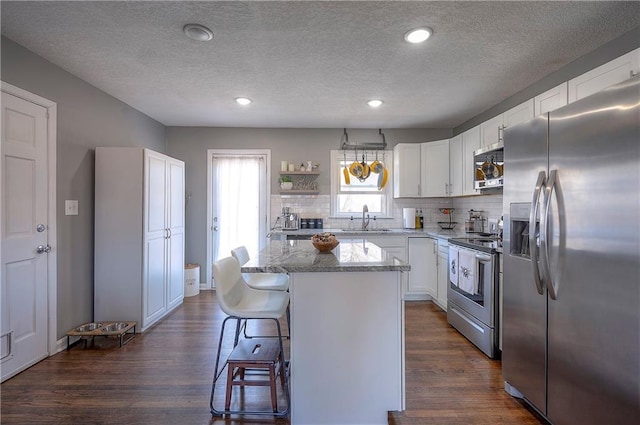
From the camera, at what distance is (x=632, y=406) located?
1.22 metres

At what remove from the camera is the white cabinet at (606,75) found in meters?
1.93

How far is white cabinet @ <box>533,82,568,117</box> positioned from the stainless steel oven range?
1.18 meters

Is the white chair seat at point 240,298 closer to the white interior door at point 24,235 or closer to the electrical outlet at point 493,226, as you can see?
the white interior door at point 24,235

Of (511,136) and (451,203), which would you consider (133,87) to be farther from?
(451,203)

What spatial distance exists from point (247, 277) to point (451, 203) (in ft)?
10.9

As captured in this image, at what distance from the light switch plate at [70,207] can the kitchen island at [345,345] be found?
2151mm

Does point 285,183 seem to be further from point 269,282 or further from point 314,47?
point 314,47

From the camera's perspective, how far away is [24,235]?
229cm

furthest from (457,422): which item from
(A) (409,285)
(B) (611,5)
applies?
(B) (611,5)

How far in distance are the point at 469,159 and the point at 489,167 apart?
2.17 feet

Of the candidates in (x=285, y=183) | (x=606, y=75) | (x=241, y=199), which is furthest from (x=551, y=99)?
(x=241, y=199)

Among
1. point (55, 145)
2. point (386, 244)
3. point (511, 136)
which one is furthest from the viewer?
point (386, 244)

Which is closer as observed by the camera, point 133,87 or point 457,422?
point 457,422

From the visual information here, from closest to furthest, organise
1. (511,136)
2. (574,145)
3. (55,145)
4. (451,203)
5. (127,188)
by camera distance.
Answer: (574,145), (511,136), (55,145), (127,188), (451,203)
